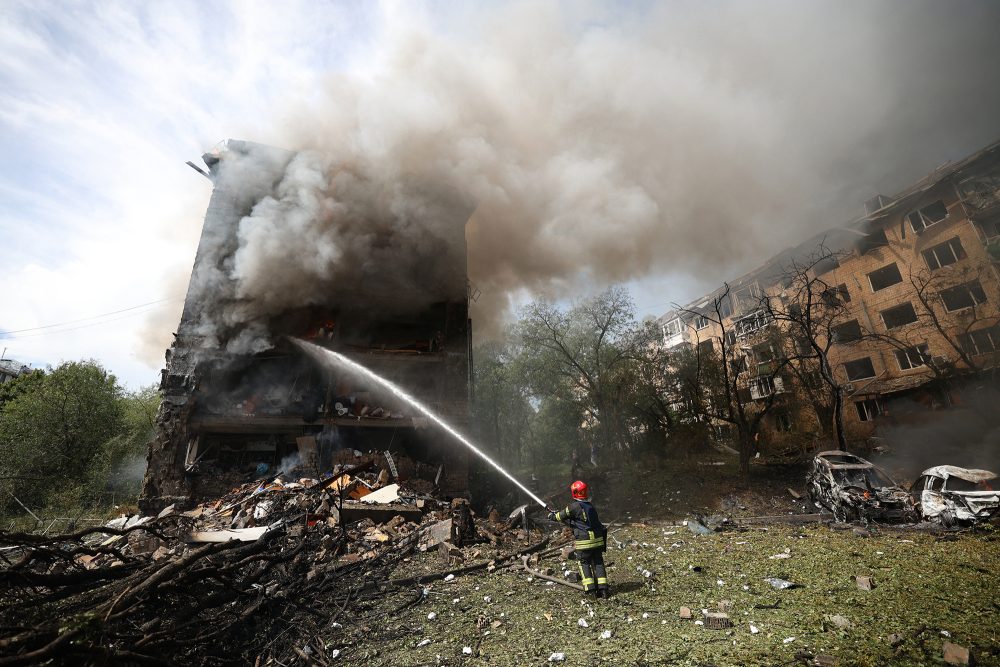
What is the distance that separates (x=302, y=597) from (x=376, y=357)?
9550 millimetres

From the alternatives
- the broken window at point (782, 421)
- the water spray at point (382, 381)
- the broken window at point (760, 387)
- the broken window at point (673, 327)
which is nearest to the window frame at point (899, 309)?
the broken window at point (760, 387)

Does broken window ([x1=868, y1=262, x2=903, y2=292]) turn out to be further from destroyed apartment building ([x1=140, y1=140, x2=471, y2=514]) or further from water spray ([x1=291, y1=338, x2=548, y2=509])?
destroyed apartment building ([x1=140, y1=140, x2=471, y2=514])

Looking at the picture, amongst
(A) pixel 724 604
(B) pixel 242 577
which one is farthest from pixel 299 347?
(A) pixel 724 604

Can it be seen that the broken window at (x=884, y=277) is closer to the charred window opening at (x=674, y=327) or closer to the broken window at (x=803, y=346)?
the broken window at (x=803, y=346)

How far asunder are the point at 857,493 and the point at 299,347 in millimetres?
15390

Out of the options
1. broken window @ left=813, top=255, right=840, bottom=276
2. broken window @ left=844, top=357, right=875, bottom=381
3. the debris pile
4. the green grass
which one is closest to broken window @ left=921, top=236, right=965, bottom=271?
broken window @ left=813, top=255, right=840, bottom=276

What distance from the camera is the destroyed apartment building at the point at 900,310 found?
17281mm

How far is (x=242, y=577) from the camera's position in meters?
5.15

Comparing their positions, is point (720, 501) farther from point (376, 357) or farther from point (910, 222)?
point (910, 222)

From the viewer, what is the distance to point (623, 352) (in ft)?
74.6

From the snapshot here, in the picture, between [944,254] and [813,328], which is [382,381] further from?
[944,254]

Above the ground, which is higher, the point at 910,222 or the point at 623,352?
the point at 910,222

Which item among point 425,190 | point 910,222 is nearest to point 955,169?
point 910,222

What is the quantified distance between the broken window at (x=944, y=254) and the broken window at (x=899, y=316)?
2151mm
